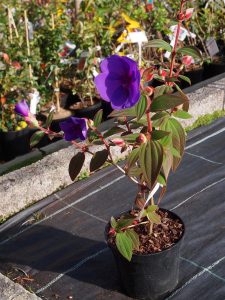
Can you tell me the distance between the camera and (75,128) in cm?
173

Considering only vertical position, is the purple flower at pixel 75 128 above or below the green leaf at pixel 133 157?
above

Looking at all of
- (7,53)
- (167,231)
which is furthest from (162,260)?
(7,53)

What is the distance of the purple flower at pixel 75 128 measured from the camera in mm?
1699

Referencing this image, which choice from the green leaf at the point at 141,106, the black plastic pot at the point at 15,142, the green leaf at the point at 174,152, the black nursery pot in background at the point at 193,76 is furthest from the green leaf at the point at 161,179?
the black nursery pot in background at the point at 193,76

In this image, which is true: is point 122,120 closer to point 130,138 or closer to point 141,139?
point 130,138

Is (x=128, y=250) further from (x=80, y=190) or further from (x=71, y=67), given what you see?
(x=71, y=67)

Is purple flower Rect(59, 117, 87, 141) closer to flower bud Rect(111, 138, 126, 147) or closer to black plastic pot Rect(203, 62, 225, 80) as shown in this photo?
flower bud Rect(111, 138, 126, 147)

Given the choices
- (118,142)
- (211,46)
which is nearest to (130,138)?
(118,142)

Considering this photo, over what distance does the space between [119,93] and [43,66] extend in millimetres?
2561

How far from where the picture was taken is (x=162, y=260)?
206 cm

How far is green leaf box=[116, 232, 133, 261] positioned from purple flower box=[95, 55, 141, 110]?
0.61 meters

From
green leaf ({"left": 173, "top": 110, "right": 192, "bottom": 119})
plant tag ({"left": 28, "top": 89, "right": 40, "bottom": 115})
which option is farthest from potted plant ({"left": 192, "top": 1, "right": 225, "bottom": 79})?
green leaf ({"left": 173, "top": 110, "right": 192, "bottom": 119})

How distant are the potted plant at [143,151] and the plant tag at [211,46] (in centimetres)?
314

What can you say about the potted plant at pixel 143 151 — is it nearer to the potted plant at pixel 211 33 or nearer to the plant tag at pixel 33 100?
the plant tag at pixel 33 100
